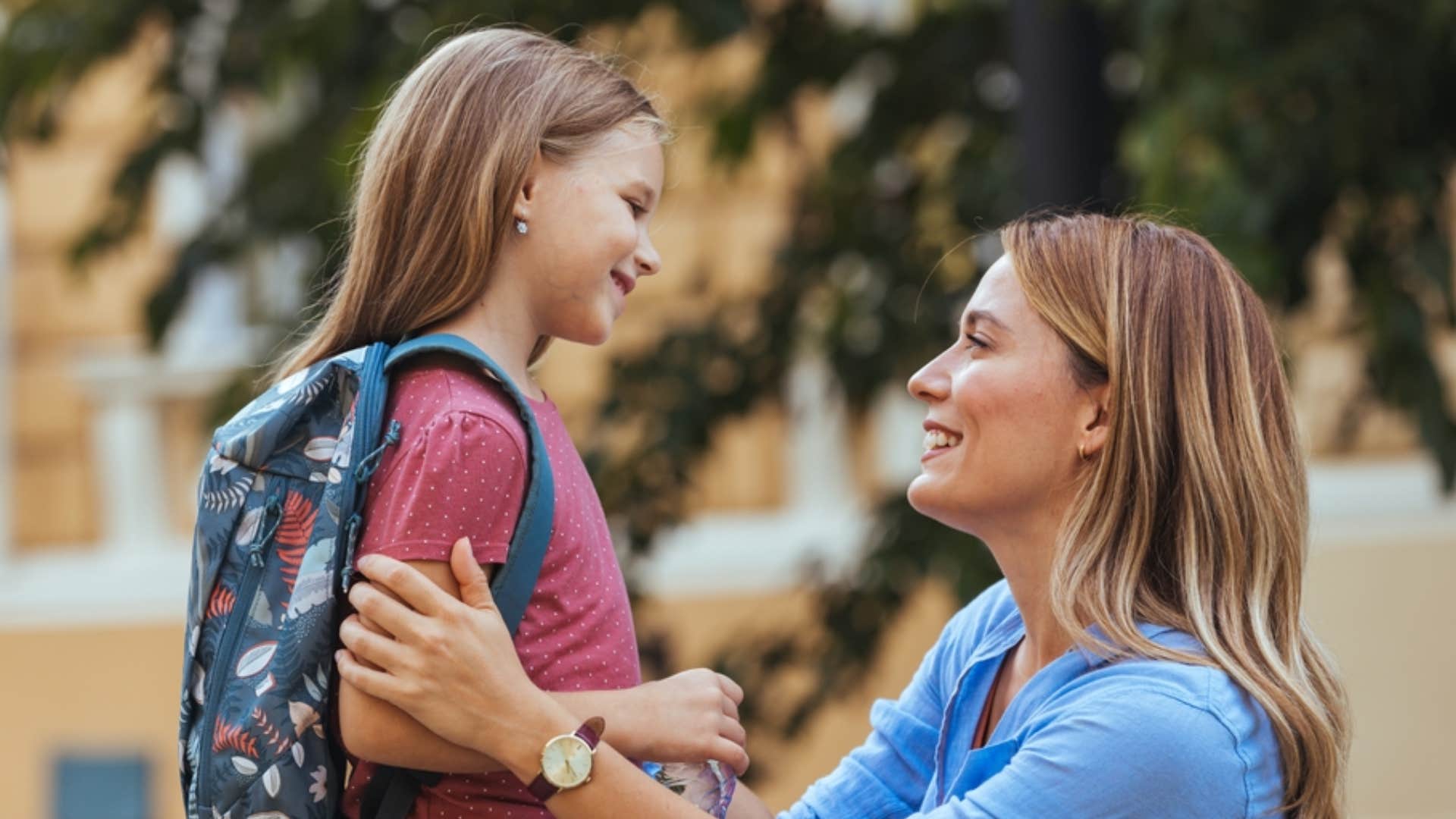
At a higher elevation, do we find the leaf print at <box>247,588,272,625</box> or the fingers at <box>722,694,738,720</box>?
the leaf print at <box>247,588,272,625</box>

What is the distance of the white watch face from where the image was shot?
92.1 inches

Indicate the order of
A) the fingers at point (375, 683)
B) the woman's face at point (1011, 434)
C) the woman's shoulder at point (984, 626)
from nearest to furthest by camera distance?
the fingers at point (375, 683) < the woman's face at point (1011, 434) < the woman's shoulder at point (984, 626)

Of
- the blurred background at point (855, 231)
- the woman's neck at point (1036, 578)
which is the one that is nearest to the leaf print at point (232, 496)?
the woman's neck at point (1036, 578)

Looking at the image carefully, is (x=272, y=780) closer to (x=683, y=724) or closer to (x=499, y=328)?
(x=683, y=724)

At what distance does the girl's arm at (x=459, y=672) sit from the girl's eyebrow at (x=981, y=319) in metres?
0.74

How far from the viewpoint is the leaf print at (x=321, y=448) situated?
2.38 m

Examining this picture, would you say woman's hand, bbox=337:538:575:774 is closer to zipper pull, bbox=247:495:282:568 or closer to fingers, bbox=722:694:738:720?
zipper pull, bbox=247:495:282:568

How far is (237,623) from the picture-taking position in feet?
7.74

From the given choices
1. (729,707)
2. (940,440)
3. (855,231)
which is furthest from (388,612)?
(855,231)

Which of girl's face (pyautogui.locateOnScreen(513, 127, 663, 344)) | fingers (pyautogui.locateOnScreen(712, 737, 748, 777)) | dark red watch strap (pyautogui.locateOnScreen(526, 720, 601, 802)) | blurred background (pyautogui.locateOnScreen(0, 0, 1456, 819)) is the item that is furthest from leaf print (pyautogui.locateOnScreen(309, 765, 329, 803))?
blurred background (pyautogui.locateOnScreen(0, 0, 1456, 819))

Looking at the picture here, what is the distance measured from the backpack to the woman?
7 centimetres

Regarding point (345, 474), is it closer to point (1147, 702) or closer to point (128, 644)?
point (1147, 702)

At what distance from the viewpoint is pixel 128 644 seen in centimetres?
983

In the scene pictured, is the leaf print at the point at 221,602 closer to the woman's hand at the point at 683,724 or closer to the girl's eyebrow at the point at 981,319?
the woman's hand at the point at 683,724
